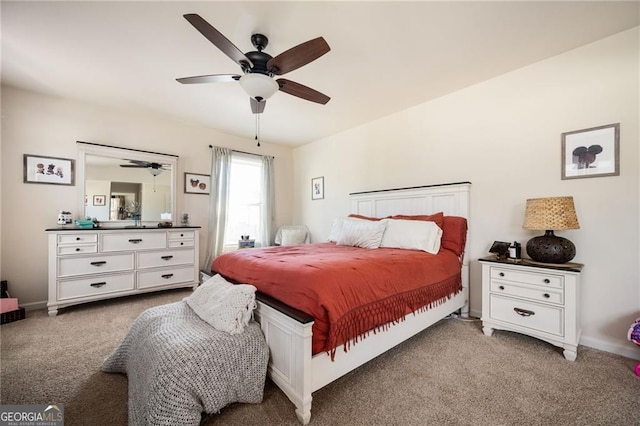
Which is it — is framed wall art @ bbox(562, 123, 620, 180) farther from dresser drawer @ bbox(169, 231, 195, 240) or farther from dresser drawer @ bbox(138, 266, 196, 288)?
dresser drawer @ bbox(138, 266, 196, 288)

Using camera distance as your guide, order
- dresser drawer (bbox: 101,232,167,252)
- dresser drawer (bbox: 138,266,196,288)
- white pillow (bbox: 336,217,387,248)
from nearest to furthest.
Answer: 1. white pillow (bbox: 336,217,387,248)
2. dresser drawer (bbox: 101,232,167,252)
3. dresser drawer (bbox: 138,266,196,288)

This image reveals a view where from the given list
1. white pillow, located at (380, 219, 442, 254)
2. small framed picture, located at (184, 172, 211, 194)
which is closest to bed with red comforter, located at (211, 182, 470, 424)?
white pillow, located at (380, 219, 442, 254)

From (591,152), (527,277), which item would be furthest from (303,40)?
(527,277)

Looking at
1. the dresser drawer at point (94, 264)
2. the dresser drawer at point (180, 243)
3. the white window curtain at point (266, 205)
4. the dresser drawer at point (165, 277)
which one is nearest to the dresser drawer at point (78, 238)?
the dresser drawer at point (94, 264)

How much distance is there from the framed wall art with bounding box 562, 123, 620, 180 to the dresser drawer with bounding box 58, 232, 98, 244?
4.97 metres

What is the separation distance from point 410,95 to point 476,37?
102 centimetres

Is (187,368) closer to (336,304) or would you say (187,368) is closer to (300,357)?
(300,357)

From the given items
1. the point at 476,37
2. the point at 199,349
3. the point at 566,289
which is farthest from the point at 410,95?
the point at 199,349

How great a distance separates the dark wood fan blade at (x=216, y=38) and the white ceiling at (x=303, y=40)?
1.02 feet

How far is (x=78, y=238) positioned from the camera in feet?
9.55

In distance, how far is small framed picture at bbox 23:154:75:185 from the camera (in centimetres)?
301

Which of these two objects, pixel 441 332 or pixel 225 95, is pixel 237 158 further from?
pixel 441 332

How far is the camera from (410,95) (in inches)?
121

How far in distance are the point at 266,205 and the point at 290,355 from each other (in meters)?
3.67
